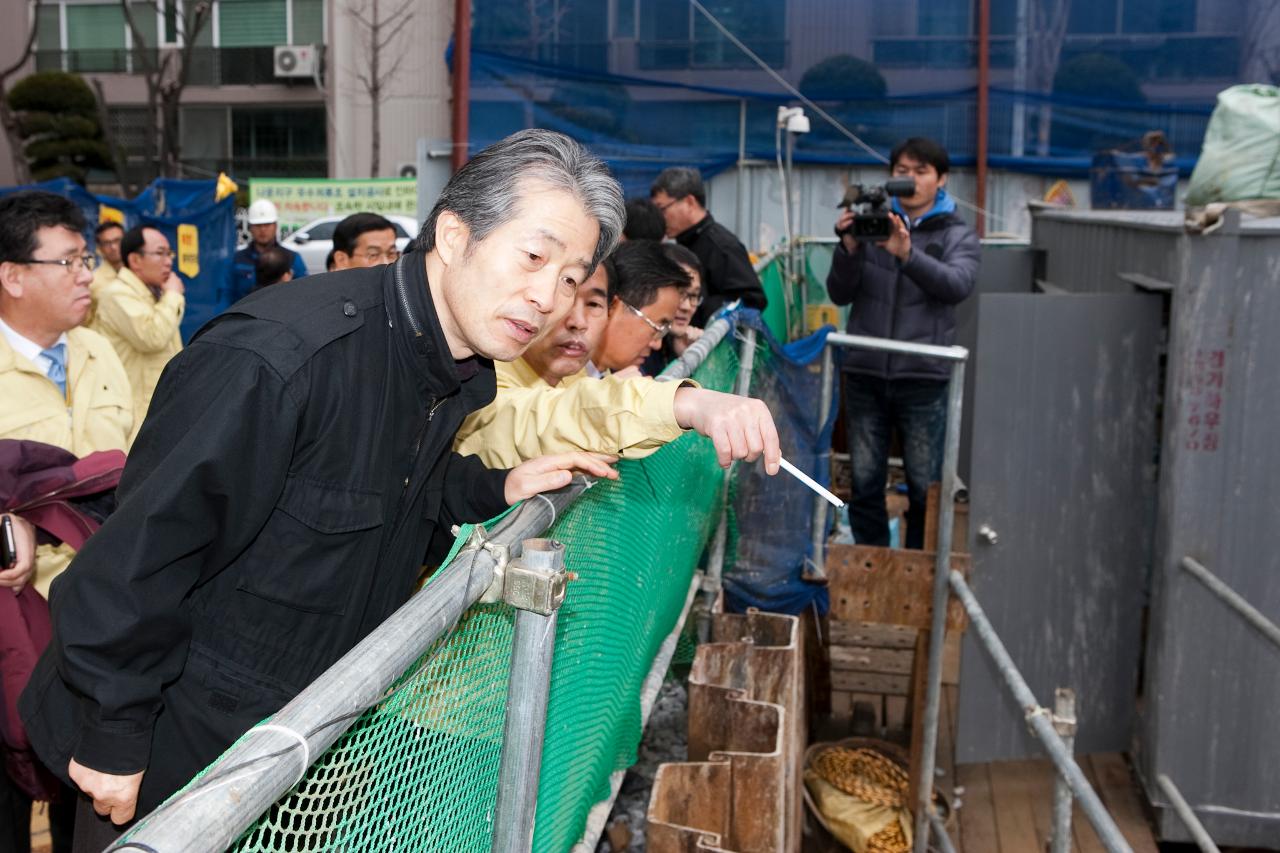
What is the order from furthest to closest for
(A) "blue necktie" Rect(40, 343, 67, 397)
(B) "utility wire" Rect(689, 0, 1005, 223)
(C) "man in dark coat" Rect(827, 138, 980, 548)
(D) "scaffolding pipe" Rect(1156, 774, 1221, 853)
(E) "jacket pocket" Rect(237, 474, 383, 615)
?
1. (B) "utility wire" Rect(689, 0, 1005, 223)
2. (C) "man in dark coat" Rect(827, 138, 980, 548)
3. (D) "scaffolding pipe" Rect(1156, 774, 1221, 853)
4. (A) "blue necktie" Rect(40, 343, 67, 397)
5. (E) "jacket pocket" Rect(237, 474, 383, 615)

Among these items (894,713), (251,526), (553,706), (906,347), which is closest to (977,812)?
(894,713)

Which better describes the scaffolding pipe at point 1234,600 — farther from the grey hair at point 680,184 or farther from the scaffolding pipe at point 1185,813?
the grey hair at point 680,184

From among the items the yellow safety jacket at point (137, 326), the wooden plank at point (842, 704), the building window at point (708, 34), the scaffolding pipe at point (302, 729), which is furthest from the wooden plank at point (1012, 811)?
the building window at point (708, 34)

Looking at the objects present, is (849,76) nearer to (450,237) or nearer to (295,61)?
(450,237)

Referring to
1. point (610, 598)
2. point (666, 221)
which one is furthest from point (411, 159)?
point (610, 598)

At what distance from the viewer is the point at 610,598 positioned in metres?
2.50

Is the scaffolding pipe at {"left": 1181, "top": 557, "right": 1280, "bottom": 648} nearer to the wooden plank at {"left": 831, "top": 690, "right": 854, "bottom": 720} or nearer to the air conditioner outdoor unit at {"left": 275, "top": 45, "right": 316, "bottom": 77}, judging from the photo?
the wooden plank at {"left": 831, "top": 690, "right": 854, "bottom": 720}

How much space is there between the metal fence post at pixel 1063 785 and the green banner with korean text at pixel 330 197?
14.1 meters

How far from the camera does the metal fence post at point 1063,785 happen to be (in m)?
2.76

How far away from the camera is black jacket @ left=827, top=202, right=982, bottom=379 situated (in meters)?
5.39

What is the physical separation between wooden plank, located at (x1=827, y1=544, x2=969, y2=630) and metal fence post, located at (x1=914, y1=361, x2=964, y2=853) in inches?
3.0

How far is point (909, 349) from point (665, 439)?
2.27m

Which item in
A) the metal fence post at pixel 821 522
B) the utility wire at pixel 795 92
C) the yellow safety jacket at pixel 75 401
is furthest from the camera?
the utility wire at pixel 795 92

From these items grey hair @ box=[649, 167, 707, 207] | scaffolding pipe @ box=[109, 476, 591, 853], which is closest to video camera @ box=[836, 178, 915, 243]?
grey hair @ box=[649, 167, 707, 207]
